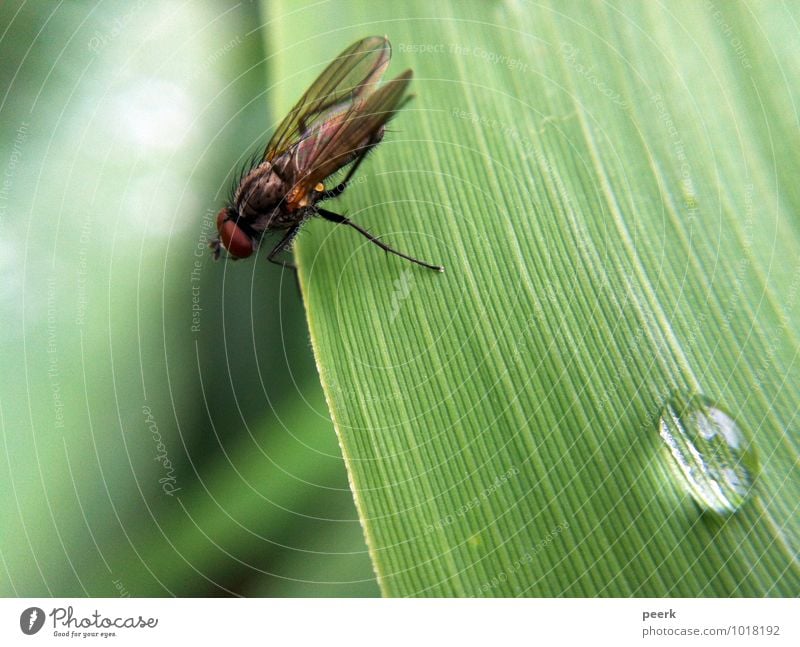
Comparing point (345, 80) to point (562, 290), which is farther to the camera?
point (345, 80)

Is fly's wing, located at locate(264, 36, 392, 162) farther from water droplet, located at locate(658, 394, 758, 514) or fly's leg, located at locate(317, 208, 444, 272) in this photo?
water droplet, located at locate(658, 394, 758, 514)

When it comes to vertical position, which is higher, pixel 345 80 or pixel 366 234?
pixel 345 80

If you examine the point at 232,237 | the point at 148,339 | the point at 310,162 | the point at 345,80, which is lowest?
the point at 148,339

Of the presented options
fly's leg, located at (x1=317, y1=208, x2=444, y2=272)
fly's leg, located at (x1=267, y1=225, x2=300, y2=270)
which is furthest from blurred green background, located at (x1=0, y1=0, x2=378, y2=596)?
fly's leg, located at (x1=317, y1=208, x2=444, y2=272)

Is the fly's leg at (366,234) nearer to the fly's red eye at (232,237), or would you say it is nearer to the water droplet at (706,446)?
the fly's red eye at (232,237)

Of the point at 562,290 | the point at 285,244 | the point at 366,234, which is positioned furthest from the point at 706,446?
the point at 285,244

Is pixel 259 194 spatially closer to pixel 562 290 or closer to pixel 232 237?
pixel 232 237
